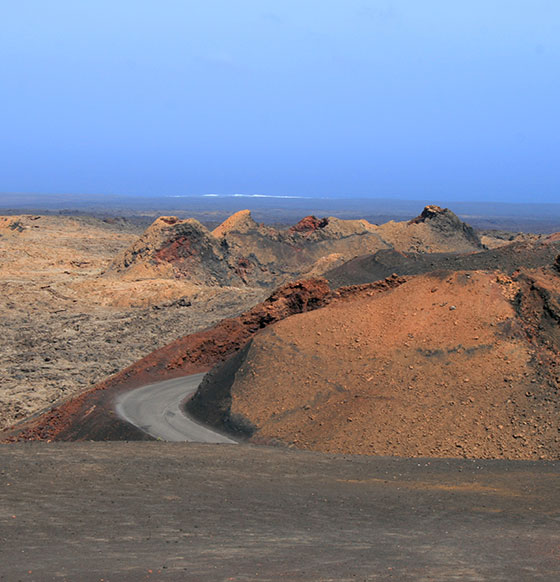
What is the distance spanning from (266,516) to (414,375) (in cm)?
894

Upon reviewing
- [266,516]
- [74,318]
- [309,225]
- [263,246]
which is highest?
[309,225]

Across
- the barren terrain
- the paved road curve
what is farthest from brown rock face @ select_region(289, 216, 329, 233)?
the paved road curve

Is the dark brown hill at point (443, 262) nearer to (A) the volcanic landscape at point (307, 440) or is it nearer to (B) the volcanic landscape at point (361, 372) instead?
(A) the volcanic landscape at point (307, 440)

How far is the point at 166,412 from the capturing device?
2280cm

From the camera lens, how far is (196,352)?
28547mm

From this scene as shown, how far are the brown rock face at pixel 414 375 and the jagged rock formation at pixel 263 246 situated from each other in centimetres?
2932

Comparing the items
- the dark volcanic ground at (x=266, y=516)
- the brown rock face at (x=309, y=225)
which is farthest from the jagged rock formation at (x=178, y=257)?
the dark volcanic ground at (x=266, y=516)

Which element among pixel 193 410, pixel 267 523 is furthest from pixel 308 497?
pixel 193 410

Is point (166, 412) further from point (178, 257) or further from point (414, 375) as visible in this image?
point (178, 257)

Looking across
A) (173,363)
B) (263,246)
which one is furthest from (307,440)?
(263,246)

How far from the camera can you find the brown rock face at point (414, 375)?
1834cm

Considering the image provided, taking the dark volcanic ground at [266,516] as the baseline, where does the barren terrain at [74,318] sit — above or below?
below

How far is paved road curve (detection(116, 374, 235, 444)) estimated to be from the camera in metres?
20.5

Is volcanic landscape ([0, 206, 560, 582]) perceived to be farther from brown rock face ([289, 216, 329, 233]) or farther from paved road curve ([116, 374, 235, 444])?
brown rock face ([289, 216, 329, 233])
